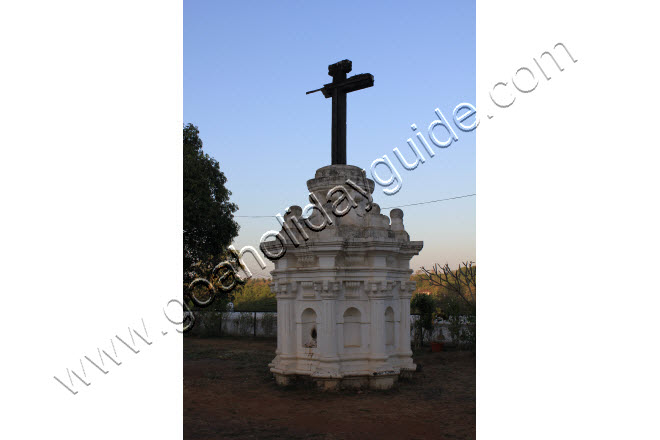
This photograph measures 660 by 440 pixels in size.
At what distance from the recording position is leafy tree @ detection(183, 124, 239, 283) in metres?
19.0

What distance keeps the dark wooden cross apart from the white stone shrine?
21.0 inches

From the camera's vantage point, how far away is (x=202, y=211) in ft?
63.2

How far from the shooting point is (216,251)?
20.2m

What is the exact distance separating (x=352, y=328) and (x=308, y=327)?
1.12 m

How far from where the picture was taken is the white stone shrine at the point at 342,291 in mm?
11703

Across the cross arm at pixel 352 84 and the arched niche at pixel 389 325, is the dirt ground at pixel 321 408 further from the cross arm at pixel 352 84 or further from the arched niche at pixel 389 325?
the cross arm at pixel 352 84

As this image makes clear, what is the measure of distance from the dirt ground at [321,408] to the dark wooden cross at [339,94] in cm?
595

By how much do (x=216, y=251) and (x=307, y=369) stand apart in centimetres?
962

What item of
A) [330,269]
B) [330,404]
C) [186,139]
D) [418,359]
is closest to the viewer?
[330,404]

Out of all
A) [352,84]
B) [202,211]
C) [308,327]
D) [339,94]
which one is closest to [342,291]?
[308,327]

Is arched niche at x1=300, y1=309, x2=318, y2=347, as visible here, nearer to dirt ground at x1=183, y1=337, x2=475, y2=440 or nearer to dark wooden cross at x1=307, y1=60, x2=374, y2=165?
dirt ground at x1=183, y1=337, x2=475, y2=440

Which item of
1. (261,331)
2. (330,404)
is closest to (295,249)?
(330,404)
